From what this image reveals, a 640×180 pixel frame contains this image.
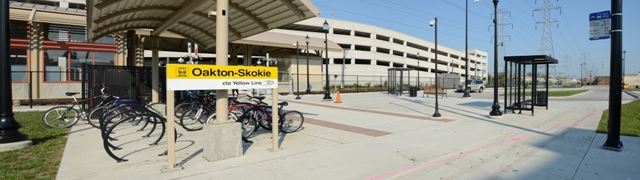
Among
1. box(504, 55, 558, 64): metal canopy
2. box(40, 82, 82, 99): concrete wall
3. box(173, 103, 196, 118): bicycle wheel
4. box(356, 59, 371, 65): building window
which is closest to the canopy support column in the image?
box(173, 103, 196, 118): bicycle wheel

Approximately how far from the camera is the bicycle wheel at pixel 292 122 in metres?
9.27

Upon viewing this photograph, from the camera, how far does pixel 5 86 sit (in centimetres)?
722

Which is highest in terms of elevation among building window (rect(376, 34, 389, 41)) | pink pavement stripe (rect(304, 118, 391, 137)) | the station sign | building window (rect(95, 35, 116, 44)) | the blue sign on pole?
building window (rect(376, 34, 389, 41))

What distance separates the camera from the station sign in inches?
218

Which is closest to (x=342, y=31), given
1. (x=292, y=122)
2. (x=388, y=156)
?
(x=292, y=122)

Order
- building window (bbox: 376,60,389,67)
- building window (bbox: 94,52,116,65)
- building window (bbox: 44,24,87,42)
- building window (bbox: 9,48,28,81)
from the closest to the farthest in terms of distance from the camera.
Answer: building window (bbox: 9,48,28,81), building window (bbox: 44,24,87,42), building window (bbox: 94,52,116,65), building window (bbox: 376,60,389,67)

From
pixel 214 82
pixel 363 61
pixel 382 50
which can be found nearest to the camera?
pixel 214 82

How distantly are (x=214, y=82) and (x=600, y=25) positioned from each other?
7.42m

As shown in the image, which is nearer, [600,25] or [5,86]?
[5,86]

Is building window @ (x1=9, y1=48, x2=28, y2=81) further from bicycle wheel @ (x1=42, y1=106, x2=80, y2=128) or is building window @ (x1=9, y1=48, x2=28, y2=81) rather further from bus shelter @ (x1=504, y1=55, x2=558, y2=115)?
bus shelter @ (x1=504, y1=55, x2=558, y2=115)

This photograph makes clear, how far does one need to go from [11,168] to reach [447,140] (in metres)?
7.73

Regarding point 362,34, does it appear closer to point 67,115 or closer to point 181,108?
point 181,108

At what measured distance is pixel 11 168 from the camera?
567 cm

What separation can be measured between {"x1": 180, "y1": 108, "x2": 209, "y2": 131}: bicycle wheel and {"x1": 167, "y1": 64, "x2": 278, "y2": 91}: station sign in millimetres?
3632
